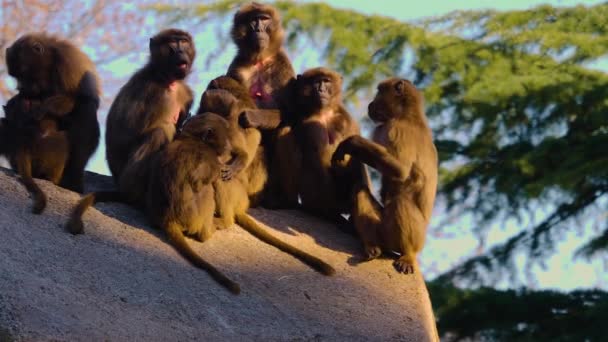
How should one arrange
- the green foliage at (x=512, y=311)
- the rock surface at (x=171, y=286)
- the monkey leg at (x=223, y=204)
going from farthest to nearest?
the green foliage at (x=512, y=311) < the monkey leg at (x=223, y=204) < the rock surface at (x=171, y=286)

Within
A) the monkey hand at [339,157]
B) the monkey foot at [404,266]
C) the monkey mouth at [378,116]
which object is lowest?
the monkey foot at [404,266]

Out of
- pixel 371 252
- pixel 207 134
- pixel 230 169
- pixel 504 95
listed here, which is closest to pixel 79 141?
pixel 207 134

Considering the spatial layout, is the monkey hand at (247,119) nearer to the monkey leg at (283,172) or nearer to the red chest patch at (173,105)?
the monkey leg at (283,172)

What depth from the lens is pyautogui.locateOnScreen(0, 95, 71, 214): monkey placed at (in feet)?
27.1

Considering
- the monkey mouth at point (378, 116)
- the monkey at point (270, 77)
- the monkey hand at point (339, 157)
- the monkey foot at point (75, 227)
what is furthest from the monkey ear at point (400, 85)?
the monkey foot at point (75, 227)

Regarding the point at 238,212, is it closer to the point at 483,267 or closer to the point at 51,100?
the point at 51,100

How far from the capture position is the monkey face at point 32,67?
8.48 metres

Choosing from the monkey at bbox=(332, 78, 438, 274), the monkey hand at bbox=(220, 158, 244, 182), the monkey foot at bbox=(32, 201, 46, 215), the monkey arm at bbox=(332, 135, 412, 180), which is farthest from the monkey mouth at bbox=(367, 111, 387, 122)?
the monkey foot at bbox=(32, 201, 46, 215)

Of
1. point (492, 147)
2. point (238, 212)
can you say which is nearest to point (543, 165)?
point (492, 147)

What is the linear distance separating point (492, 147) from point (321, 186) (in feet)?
15.7

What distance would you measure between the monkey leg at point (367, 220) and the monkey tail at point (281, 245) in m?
0.45

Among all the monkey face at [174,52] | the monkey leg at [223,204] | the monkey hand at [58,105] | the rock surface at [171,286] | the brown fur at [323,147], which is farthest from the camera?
the brown fur at [323,147]

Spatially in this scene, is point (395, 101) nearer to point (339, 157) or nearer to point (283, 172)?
point (339, 157)

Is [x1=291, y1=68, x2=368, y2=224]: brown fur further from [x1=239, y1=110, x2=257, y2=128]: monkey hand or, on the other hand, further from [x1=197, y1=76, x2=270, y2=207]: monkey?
[x1=239, y1=110, x2=257, y2=128]: monkey hand
